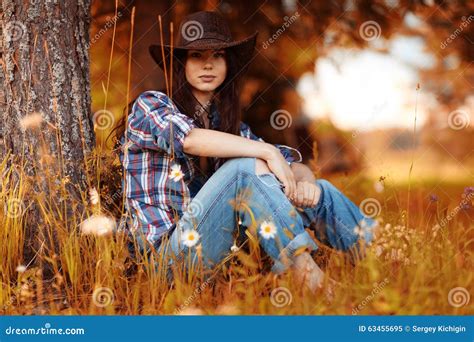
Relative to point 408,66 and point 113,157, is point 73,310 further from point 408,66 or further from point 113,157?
point 408,66

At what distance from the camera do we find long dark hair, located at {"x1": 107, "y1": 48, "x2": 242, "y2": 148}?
2445 mm

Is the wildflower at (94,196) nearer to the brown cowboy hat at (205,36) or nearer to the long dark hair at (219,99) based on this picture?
the long dark hair at (219,99)

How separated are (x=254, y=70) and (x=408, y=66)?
3.61 feet

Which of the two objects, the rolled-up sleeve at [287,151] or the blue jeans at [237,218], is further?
the rolled-up sleeve at [287,151]

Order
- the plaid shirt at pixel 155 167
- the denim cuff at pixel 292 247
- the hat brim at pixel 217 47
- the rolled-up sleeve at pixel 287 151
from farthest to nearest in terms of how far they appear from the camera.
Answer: the rolled-up sleeve at pixel 287 151
the hat brim at pixel 217 47
the plaid shirt at pixel 155 167
the denim cuff at pixel 292 247

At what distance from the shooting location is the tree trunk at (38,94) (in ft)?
7.97

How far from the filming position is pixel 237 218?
2209 millimetres

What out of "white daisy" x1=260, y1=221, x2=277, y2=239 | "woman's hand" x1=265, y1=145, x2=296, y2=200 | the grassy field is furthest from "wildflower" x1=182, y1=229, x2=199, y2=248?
"woman's hand" x1=265, y1=145, x2=296, y2=200

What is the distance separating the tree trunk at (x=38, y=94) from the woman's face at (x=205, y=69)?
447mm

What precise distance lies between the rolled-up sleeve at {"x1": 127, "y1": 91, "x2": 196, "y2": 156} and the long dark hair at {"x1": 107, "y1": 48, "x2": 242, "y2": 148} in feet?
0.40

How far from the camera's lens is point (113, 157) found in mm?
2586

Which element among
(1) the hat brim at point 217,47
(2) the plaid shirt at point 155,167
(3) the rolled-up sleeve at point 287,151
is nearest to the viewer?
(2) the plaid shirt at point 155,167

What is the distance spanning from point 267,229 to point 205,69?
67 cm

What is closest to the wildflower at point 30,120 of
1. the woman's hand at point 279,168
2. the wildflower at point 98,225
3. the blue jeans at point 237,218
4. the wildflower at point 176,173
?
the wildflower at point 98,225
